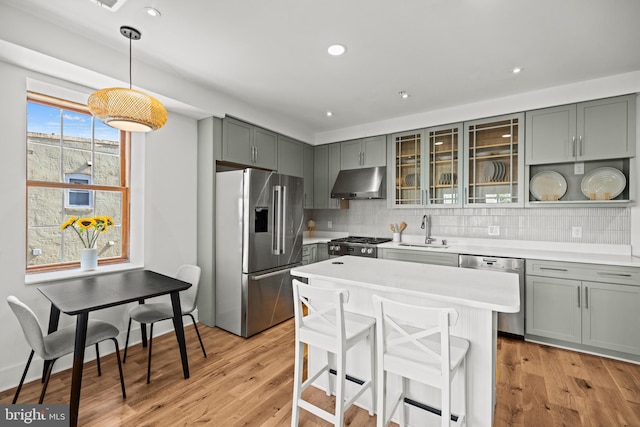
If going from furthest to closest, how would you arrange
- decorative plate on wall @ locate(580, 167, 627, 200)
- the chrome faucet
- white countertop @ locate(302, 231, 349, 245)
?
white countertop @ locate(302, 231, 349, 245), the chrome faucet, decorative plate on wall @ locate(580, 167, 627, 200)

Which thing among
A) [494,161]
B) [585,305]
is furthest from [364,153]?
[585,305]

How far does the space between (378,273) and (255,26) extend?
2028 mm

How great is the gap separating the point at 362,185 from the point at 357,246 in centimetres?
91

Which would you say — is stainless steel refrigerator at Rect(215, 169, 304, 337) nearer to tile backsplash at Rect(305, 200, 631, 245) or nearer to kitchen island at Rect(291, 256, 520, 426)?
kitchen island at Rect(291, 256, 520, 426)

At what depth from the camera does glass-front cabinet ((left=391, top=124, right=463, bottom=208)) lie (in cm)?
389

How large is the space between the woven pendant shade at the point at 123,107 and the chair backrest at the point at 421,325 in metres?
1.85

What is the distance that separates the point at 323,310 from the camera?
176cm

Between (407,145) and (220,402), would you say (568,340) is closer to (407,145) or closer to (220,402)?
(407,145)

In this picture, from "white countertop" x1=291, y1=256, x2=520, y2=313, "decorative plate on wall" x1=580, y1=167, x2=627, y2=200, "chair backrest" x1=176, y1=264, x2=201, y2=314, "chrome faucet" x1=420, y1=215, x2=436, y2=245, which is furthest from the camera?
"chrome faucet" x1=420, y1=215, x2=436, y2=245

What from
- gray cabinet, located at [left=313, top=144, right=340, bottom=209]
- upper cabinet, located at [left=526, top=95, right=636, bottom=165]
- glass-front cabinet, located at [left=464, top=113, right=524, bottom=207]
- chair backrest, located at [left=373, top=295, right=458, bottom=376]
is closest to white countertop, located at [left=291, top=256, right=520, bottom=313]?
chair backrest, located at [left=373, top=295, right=458, bottom=376]

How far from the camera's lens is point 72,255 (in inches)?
110

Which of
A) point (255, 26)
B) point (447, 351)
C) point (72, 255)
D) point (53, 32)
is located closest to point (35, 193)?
point (72, 255)

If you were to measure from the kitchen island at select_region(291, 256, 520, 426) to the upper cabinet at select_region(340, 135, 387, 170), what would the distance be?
8.01 feet

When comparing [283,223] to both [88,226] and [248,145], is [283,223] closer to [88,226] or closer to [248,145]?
[248,145]
